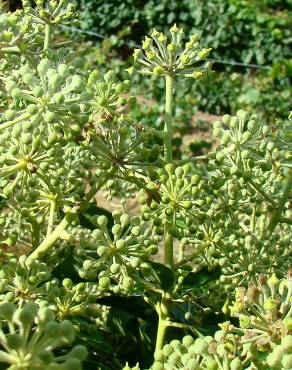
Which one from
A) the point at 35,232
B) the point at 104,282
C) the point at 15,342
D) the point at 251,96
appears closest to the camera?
the point at 15,342

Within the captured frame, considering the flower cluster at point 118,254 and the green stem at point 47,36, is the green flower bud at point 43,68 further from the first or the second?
the green stem at point 47,36

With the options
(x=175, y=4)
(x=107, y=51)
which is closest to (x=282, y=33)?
(x=175, y=4)

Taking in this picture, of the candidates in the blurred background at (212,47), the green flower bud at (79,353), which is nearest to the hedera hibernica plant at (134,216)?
the green flower bud at (79,353)

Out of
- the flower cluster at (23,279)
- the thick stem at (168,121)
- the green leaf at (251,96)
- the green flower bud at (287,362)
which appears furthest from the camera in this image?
the green leaf at (251,96)

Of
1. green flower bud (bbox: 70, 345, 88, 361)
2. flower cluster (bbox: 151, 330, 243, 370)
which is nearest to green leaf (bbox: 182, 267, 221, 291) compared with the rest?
flower cluster (bbox: 151, 330, 243, 370)

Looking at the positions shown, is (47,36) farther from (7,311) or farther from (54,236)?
(7,311)

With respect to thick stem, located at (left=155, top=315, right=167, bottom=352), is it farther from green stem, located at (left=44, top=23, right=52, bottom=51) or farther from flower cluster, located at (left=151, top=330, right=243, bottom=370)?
green stem, located at (left=44, top=23, right=52, bottom=51)

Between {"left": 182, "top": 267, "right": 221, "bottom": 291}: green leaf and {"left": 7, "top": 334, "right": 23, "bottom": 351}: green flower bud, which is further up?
{"left": 7, "top": 334, "right": 23, "bottom": 351}: green flower bud

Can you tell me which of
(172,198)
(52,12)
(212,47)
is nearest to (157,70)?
(172,198)
